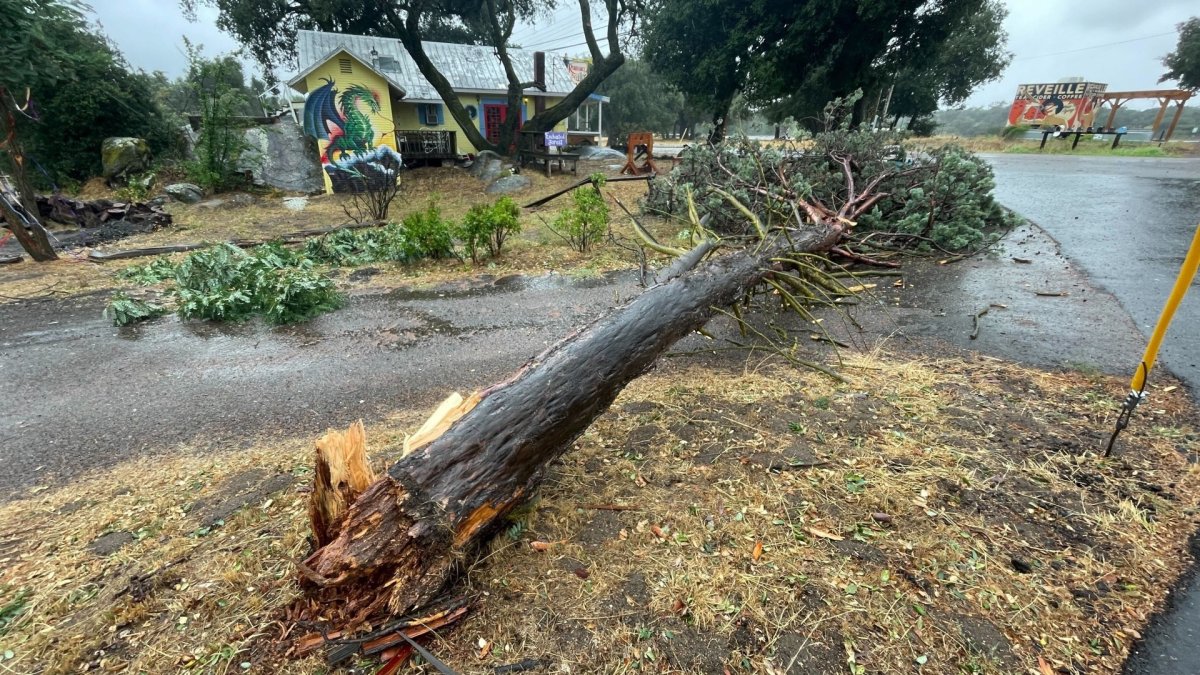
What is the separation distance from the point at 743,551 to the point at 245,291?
6.05 m

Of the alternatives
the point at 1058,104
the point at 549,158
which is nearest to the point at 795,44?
the point at 549,158

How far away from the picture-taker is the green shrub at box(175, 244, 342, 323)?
5.51 meters

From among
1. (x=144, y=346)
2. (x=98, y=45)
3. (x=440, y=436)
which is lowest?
(x=144, y=346)

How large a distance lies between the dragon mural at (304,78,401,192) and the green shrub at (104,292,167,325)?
398 inches

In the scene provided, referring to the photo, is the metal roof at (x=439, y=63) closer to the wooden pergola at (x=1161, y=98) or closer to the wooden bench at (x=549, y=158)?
the wooden bench at (x=549, y=158)

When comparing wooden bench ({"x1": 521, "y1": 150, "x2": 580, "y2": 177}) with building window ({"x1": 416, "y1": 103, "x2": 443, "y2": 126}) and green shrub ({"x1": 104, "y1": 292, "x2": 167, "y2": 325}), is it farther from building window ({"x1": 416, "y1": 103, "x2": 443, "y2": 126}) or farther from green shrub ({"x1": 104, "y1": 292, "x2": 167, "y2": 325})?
green shrub ({"x1": 104, "y1": 292, "x2": 167, "y2": 325})

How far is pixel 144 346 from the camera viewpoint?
16.1ft

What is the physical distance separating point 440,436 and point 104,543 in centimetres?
181

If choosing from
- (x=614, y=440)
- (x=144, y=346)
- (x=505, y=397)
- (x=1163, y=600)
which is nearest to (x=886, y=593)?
(x=1163, y=600)

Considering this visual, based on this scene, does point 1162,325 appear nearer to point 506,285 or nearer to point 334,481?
point 334,481

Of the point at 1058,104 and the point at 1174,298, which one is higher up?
the point at 1058,104

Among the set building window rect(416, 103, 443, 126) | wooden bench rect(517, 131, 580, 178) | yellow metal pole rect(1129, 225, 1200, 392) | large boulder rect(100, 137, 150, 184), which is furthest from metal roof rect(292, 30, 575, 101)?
yellow metal pole rect(1129, 225, 1200, 392)

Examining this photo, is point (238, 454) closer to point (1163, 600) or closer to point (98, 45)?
point (1163, 600)

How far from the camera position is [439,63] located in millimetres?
21250
